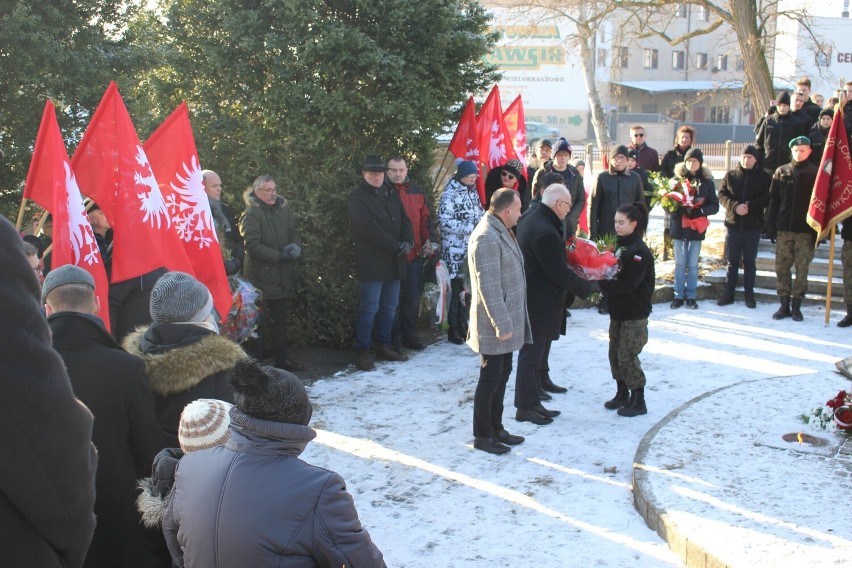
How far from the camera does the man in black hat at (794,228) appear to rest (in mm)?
10141

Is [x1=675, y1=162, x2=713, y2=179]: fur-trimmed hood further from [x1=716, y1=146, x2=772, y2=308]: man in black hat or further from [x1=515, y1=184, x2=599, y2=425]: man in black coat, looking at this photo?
[x1=515, y1=184, x2=599, y2=425]: man in black coat

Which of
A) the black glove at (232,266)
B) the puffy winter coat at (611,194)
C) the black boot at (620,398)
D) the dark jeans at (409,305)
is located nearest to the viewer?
the black boot at (620,398)

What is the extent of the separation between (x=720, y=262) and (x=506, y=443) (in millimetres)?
7573

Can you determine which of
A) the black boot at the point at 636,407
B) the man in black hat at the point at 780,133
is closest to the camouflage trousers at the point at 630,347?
the black boot at the point at 636,407

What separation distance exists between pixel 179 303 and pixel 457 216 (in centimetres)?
561

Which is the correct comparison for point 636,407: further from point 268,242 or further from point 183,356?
point 183,356

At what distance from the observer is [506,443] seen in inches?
251

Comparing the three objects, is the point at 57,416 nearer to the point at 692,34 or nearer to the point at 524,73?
the point at 692,34

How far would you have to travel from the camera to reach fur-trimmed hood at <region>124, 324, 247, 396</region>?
3.40 meters

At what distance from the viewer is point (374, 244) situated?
8.27 meters

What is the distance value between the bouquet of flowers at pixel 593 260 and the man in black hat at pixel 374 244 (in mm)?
2099

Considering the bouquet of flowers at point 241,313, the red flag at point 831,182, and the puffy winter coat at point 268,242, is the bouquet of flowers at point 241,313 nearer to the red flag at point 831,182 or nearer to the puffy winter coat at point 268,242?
the puffy winter coat at point 268,242

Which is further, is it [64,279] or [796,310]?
[796,310]

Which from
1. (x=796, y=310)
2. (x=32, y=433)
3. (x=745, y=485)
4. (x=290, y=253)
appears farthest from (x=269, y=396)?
(x=796, y=310)
